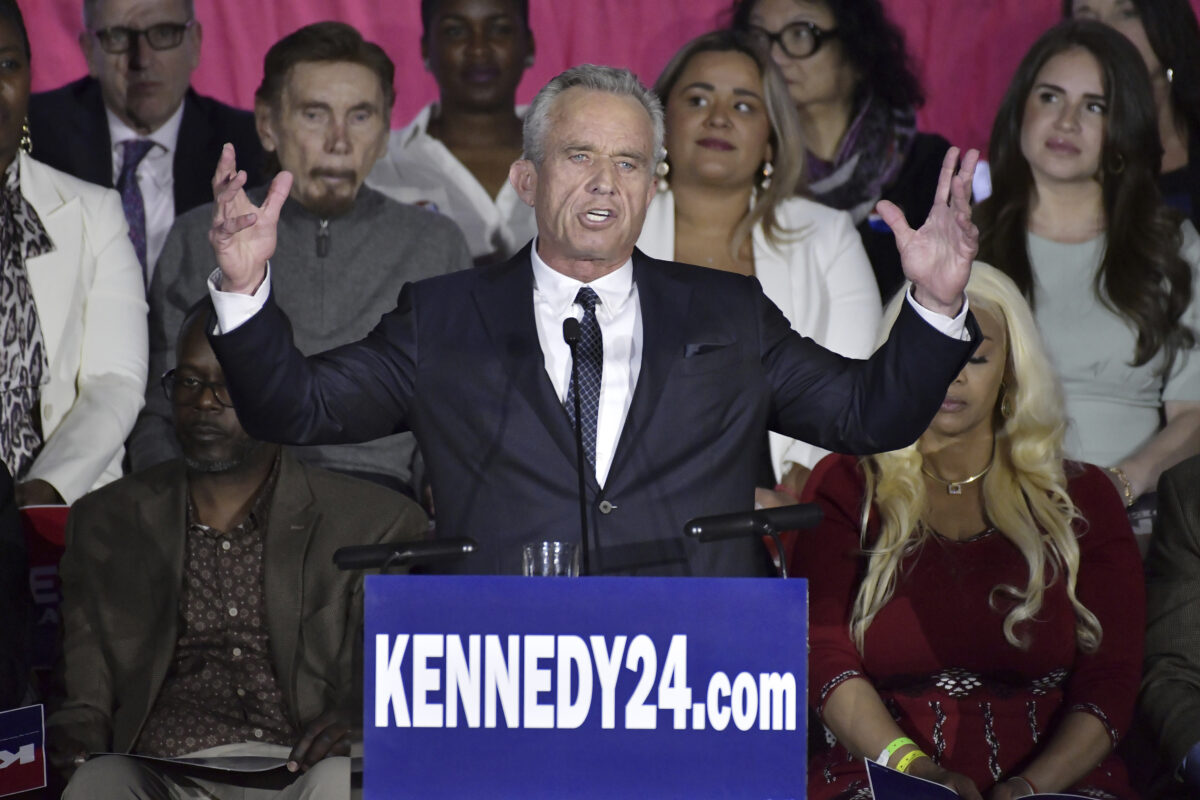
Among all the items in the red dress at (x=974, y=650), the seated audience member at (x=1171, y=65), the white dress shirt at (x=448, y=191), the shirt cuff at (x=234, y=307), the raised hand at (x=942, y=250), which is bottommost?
the red dress at (x=974, y=650)

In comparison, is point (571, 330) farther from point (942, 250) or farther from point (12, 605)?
point (12, 605)

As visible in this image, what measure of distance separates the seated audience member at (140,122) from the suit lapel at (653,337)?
2.30 metres

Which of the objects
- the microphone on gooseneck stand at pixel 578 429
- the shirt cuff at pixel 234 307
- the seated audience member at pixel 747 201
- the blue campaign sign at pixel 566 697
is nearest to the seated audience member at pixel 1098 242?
the seated audience member at pixel 747 201

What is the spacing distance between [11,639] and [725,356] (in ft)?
6.33

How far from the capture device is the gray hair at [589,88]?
2494 millimetres

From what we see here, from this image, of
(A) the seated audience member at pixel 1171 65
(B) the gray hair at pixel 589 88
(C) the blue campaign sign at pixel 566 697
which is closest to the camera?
(C) the blue campaign sign at pixel 566 697

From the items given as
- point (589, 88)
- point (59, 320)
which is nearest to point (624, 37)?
point (59, 320)

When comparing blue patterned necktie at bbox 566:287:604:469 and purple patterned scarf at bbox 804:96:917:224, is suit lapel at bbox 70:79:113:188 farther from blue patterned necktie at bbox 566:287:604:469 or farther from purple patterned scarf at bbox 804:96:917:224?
blue patterned necktie at bbox 566:287:604:469

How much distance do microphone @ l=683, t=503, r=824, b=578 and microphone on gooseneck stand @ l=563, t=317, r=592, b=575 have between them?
165mm

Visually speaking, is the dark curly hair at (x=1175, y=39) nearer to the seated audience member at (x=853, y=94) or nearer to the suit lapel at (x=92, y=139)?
the seated audience member at (x=853, y=94)

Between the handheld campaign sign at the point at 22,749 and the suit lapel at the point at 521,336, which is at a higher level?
the suit lapel at the point at 521,336

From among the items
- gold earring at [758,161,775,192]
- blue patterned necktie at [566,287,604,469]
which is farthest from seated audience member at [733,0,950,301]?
blue patterned necktie at [566,287,604,469]

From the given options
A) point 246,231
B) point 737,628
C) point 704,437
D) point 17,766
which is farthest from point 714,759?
point 17,766

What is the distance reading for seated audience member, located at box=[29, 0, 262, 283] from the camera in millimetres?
4496
